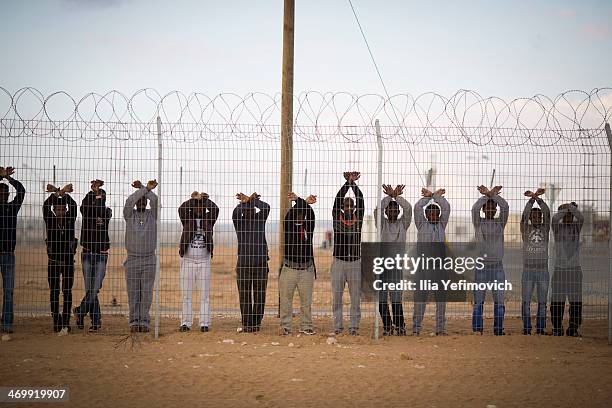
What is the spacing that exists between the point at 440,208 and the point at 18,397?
5970 millimetres

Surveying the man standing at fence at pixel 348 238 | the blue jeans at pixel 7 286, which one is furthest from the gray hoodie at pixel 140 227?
the man standing at fence at pixel 348 238

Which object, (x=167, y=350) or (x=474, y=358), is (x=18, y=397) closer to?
(x=167, y=350)

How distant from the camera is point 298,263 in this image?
9695 millimetres

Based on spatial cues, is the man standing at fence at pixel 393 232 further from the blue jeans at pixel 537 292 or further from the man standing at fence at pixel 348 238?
the blue jeans at pixel 537 292

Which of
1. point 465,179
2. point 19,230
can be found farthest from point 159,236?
point 465,179

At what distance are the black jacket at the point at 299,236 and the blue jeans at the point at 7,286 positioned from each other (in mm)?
3762

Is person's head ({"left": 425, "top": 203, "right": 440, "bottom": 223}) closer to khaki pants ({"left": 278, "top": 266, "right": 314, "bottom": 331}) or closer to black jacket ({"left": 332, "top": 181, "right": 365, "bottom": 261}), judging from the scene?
black jacket ({"left": 332, "top": 181, "right": 365, "bottom": 261})

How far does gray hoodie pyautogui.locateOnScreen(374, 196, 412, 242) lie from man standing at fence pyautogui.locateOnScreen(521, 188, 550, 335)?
1694 millimetres

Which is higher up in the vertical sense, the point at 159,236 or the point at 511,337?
the point at 159,236

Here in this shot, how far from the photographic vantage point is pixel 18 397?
6516 mm

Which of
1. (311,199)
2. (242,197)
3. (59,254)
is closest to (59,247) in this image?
(59,254)

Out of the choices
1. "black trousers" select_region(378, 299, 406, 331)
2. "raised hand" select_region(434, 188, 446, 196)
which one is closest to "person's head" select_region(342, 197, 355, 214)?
"raised hand" select_region(434, 188, 446, 196)

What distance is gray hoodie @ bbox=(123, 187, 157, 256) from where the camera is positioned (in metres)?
9.67

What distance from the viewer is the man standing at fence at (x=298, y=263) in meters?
9.68
